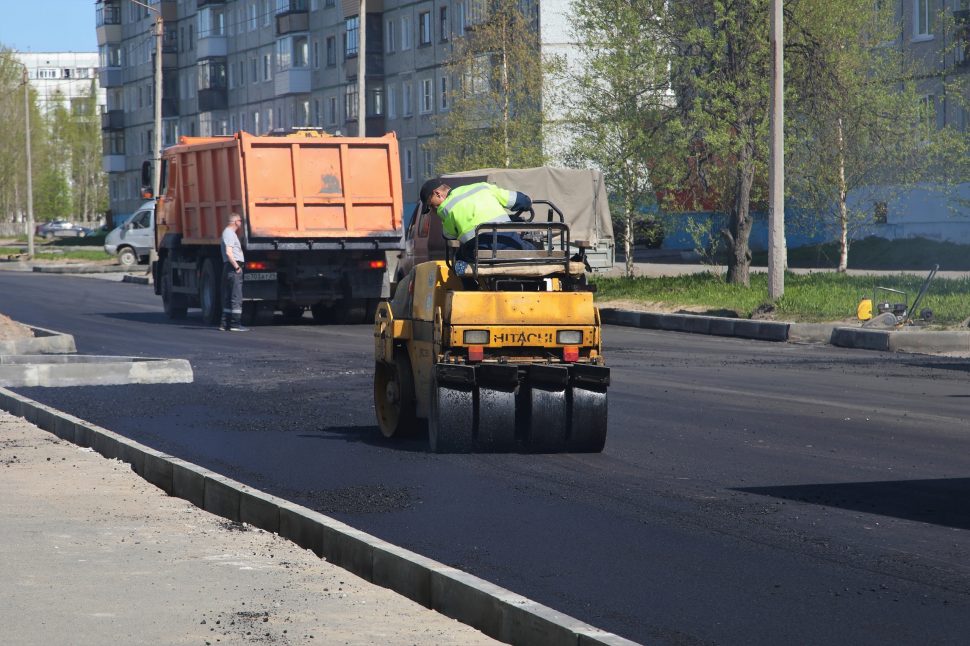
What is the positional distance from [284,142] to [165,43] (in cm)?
7360

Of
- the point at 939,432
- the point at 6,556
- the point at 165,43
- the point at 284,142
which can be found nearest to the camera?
the point at 6,556

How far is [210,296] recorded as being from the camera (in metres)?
26.8

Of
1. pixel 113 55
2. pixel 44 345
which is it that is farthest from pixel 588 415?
pixel 113 55

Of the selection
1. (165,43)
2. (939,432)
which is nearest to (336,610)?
(939,432)

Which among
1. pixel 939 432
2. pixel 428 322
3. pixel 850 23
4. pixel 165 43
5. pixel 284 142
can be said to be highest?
pixel 165 43

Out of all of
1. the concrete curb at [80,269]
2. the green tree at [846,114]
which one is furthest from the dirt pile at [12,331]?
the concrete curb at [80,269]

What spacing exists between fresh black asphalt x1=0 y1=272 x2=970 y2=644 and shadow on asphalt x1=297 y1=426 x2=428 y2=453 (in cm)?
5

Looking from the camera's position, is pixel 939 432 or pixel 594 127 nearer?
pixel 939 432

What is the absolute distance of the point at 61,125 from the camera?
12862 cm

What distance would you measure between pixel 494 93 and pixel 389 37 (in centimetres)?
2402

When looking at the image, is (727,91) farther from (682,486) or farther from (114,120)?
(114,120)

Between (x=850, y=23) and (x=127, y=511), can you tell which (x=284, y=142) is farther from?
(x=127, y=511)

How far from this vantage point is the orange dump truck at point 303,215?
82.4 feet

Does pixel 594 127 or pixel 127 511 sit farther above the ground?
pixel 594 127
